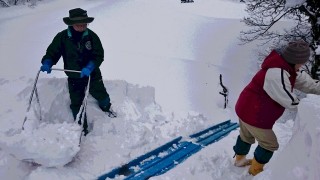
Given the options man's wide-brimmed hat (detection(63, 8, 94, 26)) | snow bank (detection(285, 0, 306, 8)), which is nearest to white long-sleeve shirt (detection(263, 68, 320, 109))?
man's wide-brimmed hat (detection(63, 8, 94, 26))

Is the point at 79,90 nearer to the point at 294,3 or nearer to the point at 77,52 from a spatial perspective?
the point at 77,52

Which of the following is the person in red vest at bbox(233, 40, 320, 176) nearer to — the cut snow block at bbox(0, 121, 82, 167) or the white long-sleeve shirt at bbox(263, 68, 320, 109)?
the white long-sleeve shirt at bbox(263, 68, 320, 109)

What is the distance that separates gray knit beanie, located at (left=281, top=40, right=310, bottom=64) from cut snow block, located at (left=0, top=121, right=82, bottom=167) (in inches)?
98.2

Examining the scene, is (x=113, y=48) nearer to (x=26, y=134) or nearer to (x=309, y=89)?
(x=26, y=134)

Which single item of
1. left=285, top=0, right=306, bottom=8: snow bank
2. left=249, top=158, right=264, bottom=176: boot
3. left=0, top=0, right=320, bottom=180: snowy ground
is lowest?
left=0, top=0, right=320, bottom=180: snowy ground

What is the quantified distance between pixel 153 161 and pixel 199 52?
356 inches

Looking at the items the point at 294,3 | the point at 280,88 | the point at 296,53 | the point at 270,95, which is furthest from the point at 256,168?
the point at 294,3

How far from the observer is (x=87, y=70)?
462cm

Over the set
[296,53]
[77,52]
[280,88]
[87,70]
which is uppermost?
[296,53]

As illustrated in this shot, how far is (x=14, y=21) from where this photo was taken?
1446 centimetres

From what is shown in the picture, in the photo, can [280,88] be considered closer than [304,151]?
No

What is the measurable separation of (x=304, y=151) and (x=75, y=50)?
3541mm

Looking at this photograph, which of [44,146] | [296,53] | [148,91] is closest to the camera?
[296,53]

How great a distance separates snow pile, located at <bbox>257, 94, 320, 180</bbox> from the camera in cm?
207
